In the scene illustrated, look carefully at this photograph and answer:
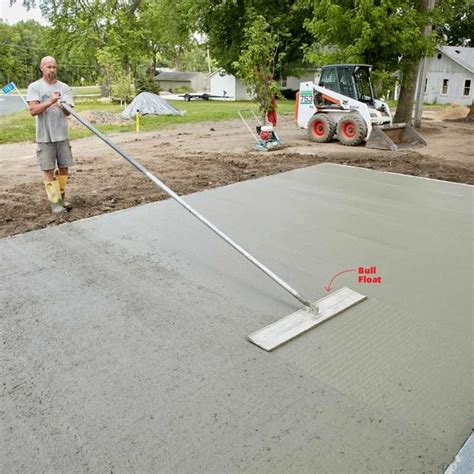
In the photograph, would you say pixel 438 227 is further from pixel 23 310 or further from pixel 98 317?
pixel 23 310

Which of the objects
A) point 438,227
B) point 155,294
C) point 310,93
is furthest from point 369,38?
point 155,294

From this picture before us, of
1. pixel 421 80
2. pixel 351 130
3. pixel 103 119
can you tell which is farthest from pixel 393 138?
pixel 103 119

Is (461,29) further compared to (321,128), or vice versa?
Result: (461,29)

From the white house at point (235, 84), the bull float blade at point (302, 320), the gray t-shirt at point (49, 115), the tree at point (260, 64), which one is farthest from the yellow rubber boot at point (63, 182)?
the white house at point (235, 84)

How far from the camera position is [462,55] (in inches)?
1194

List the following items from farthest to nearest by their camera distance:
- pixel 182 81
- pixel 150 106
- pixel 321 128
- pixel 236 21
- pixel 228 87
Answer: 1. pixel 182 81
2. pixel 228 87
3. pixel 236 21
4. pixel 150 106
5. pixel 321 128

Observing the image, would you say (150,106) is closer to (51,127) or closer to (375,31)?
(375,31)

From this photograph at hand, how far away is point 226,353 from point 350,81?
8.13 m

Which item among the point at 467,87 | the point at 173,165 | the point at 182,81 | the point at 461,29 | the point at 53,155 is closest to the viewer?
the point at 53,155

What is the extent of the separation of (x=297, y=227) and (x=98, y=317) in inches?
80.0

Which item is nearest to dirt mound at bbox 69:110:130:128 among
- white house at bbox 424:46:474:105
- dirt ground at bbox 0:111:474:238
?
dirt ground at bbox 0:111:474:238

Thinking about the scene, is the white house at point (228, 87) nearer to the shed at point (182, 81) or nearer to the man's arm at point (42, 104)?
the shed at point (182, 81)

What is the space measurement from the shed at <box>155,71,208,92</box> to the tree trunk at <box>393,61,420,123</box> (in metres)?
37.7

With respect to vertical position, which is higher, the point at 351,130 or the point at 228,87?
the point at 228,87
